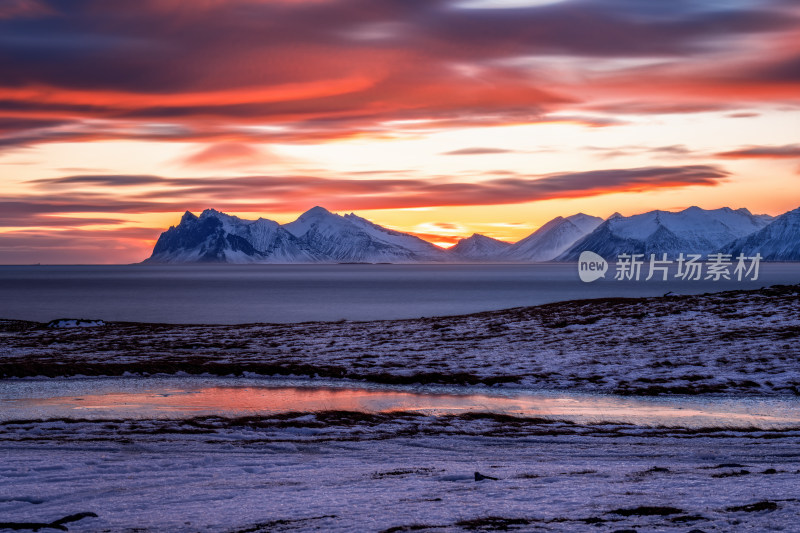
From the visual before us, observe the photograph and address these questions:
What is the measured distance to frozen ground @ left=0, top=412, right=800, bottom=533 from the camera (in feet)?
46.2

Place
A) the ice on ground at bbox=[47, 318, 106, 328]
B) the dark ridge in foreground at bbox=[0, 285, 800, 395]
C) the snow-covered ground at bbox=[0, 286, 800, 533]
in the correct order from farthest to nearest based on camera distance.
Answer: the ice on ground at bbox=[47, 318, 106, 328]
the dark ridge in foreground at bbox=[0, 285, 800, 395]
the snow-covered ground at bbox=[0, 286, 800, 533]

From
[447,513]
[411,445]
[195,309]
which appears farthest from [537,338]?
[195,309]

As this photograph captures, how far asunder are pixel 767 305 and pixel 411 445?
42.7m

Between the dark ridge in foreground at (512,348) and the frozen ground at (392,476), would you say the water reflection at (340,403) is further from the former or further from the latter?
the frozen ground at (392,476)

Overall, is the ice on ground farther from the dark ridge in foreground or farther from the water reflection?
the water reflection

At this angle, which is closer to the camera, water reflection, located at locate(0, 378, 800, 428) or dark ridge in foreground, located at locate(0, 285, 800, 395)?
water reflection, located at locate(0, 378, 800, 428)

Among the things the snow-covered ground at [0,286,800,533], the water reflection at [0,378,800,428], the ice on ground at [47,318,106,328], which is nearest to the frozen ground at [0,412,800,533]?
the snow-covered ground at [0,286,800,533]

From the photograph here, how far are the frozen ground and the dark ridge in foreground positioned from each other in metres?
13.8

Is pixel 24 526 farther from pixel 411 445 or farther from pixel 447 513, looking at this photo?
pixel 411 445

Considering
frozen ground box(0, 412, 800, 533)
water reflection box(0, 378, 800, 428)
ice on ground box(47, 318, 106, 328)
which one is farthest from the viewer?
ice on ground box(47, 318, 106, 328)

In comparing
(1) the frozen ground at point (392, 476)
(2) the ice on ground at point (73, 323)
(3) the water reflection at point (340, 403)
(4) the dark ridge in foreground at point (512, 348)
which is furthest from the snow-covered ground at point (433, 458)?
(2) the ice on ground at point (73, 323)

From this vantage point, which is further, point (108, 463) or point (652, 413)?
point (652, 413)

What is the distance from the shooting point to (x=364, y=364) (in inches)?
1779

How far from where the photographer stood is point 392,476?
18109 mm
